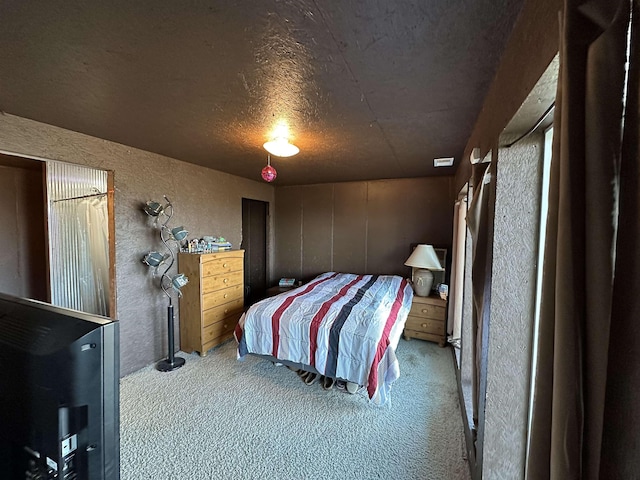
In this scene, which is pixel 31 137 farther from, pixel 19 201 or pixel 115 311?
pixel 19 201

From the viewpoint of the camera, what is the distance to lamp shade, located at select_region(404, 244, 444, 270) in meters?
3.54

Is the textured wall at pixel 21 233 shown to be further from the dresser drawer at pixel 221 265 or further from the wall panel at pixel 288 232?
the wall panel at pixel 288 232

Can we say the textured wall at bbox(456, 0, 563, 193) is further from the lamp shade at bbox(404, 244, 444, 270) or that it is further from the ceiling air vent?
the lamp shade at bbox(404, 244, 444, 270)

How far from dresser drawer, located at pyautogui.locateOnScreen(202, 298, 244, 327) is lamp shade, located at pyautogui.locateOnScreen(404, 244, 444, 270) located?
2.26m

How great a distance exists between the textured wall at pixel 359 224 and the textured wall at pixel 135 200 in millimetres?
1719

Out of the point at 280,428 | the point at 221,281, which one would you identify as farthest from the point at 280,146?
the point at 280,428

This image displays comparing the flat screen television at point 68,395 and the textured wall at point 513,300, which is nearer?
the flat screen television at point 68,395

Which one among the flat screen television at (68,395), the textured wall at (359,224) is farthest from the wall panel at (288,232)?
the flat screen television at (68,395)

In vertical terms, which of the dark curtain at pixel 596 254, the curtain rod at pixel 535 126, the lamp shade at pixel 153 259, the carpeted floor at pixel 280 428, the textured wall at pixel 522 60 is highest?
the textured wall at pixel 522 60

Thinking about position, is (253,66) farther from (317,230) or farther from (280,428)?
(317,230)

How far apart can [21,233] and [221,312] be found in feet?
8.74

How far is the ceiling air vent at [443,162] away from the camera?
302cm

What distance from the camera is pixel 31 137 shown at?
2072mm

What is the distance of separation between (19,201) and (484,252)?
4954mm
